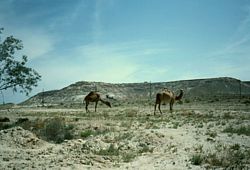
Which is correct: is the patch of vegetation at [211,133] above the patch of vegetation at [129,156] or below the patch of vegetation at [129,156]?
above

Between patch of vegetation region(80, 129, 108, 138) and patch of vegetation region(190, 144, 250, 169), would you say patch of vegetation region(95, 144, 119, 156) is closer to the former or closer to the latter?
patch of vegetation region(190, 144, 250, 169)

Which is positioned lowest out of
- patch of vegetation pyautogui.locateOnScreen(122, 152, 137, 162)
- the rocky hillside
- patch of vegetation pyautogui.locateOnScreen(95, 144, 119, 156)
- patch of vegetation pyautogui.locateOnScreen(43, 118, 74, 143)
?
patch of vegetation pyautogui.locateOnScreen(122, 152, 137, 162)

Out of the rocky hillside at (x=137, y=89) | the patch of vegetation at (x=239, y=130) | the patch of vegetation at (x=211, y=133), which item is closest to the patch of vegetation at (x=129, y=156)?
the patch of vegetation at (x=211, y=133)

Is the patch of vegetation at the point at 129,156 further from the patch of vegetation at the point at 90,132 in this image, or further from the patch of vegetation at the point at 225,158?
the patch of vegetation at the point at 90,132

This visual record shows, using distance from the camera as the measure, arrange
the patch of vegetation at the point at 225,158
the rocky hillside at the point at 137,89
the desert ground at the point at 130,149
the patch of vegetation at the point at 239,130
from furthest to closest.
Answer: the rocky hillside at the point at 137,89 < the patch of vegetation at the point at 239,130 < the desert ground at the point at 130,149 < the patch of vegetation at the point at 225,158

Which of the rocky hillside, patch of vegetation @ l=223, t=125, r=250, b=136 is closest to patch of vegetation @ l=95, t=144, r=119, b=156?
patch of vegetation @ l=223, t=125, r=250, b=136

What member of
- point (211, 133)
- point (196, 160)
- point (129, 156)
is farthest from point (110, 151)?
point (211, 133)

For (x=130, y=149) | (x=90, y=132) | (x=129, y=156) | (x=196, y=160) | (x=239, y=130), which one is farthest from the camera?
(x=90, y=132)

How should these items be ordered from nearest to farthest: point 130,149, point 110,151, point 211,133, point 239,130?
1. point 110,151
2. point 130,149
3. point 211,133
4. point 239,130

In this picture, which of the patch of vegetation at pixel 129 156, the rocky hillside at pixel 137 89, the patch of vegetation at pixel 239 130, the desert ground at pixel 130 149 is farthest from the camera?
the rocky hillside at pixel 137 89

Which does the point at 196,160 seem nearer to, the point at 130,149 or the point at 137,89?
the point at 130,149

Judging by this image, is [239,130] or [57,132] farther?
[57,132]

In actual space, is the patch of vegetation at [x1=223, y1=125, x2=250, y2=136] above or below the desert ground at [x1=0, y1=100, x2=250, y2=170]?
above

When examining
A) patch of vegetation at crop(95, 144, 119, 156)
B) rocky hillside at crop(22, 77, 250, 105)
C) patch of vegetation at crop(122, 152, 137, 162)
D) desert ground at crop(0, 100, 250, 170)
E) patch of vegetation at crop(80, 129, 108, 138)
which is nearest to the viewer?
desert ground at crop(0, 100, 250, 170)
